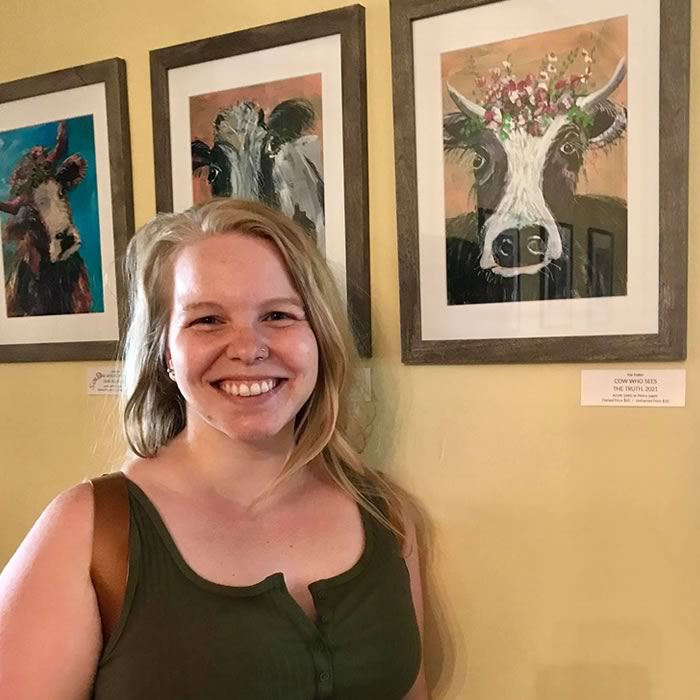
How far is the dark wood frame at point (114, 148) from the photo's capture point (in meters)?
1.55

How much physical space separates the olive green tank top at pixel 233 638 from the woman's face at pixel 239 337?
19 cm

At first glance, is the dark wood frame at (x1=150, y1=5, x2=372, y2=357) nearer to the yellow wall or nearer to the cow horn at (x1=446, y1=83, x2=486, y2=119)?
the yellow wall

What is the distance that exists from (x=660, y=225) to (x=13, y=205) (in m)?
1.31

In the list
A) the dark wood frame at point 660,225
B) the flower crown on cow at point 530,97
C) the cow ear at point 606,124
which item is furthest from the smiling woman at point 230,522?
the cow ear at point 606,124

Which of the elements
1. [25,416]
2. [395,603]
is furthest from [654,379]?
[25,416]

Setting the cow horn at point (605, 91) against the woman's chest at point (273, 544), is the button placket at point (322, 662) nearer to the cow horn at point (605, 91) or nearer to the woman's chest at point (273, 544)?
the woman's chest at point (273, 544)

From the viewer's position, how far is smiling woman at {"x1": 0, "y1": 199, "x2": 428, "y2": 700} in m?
1.05

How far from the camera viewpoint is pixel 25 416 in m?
1.73

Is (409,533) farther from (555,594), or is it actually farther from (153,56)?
(153,56)

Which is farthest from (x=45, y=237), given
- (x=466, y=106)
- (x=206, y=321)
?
(x=466, y=106)

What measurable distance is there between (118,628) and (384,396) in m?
0.58

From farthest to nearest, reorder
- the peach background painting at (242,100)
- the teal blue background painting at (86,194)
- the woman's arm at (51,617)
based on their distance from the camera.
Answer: the teal blue background painting at (86,194), the peach background painting at (242,100), the woman's arm at (51,617)

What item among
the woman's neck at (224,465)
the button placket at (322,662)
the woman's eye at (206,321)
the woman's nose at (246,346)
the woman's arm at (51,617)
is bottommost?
the button placket at (322,662)

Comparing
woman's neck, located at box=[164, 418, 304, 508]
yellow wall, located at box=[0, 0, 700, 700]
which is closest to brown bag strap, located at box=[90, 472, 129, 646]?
woman's neck, located at box=[164, 418, 304, 508]
